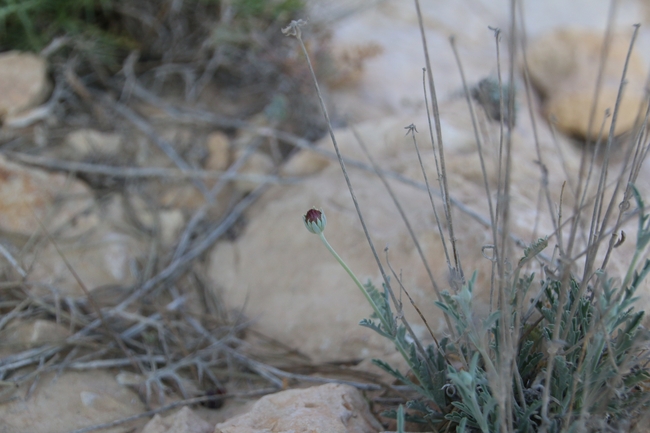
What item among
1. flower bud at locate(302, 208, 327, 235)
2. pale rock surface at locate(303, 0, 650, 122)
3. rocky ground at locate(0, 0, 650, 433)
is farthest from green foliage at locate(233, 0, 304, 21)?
flower bud at locate(302, 208, 327, 235)

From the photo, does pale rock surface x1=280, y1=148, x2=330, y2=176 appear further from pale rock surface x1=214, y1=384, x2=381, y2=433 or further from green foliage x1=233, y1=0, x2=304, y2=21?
pale rock surface x1=214, y1=384, x2=381, y2=433

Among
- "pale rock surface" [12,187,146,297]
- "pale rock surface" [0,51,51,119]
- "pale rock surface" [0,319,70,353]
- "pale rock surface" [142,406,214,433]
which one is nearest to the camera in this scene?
"pale rock surface" [142,406,214,433]

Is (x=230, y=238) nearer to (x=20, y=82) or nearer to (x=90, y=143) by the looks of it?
(x=90, y=143)

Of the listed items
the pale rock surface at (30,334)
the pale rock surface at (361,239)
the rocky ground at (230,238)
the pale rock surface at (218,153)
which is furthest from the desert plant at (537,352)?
the pale rock surface at (218,153)

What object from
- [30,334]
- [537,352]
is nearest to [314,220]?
[537,352]

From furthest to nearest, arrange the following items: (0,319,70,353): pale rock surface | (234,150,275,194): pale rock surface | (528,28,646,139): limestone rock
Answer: (528,28,646,139): limestone rock < (234,150,275,194): pale rock surface < (0,319,70,353): pale rock surface

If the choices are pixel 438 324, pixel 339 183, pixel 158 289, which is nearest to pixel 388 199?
pixel 339 183

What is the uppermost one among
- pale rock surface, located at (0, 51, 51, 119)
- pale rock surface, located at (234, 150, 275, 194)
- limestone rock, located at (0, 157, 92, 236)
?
pale rock surface, located at (0, 51, 51, 119)

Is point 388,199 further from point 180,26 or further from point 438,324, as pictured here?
point 180,26
